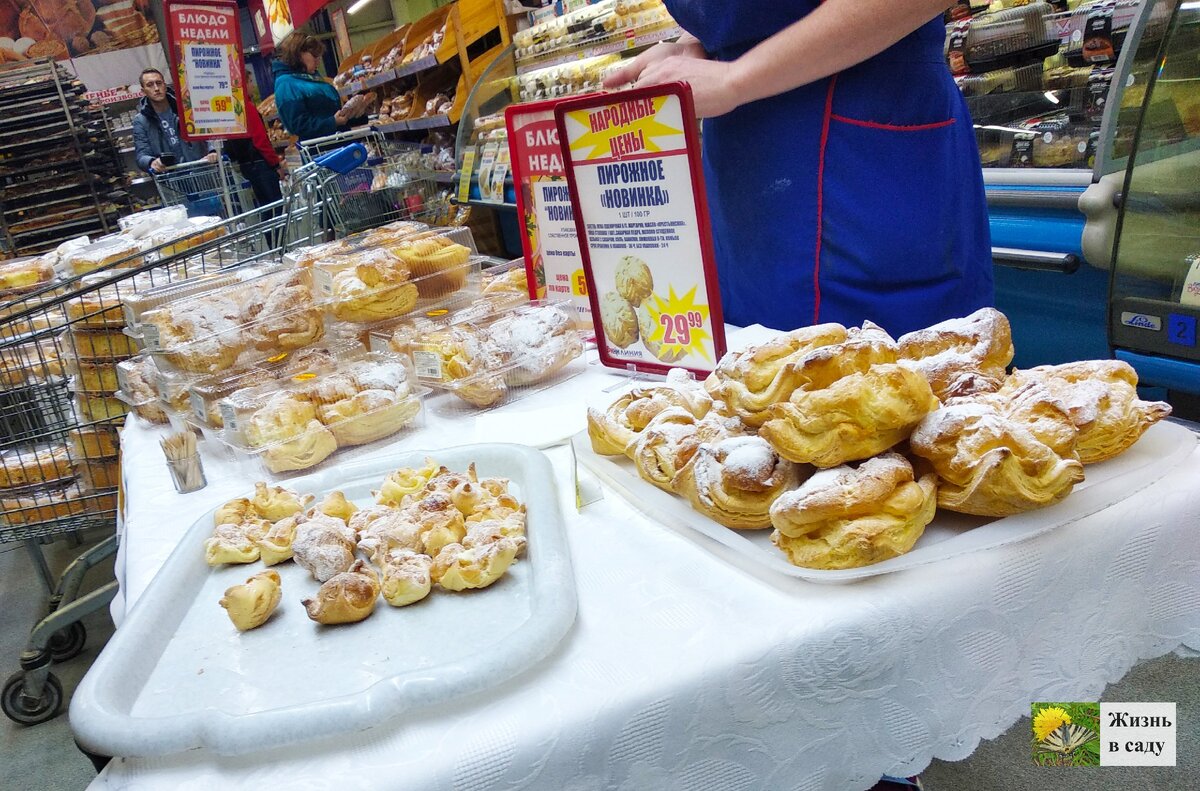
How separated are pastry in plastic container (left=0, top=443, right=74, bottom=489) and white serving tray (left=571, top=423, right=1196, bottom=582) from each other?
1.99 metres

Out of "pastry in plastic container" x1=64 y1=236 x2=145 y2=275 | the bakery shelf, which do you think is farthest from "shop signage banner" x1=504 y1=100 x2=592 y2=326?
the bakery shelf

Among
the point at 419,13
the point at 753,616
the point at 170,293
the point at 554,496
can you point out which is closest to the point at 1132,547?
the point at 753,616

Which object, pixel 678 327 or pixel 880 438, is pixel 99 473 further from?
pixel 880 438

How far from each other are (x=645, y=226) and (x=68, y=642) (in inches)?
111

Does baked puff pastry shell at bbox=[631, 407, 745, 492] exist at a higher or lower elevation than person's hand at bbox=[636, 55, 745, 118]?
lower

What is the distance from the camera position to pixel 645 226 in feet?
5.01

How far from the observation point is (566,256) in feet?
6.38

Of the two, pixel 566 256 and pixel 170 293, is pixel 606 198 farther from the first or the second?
pixel 170 293

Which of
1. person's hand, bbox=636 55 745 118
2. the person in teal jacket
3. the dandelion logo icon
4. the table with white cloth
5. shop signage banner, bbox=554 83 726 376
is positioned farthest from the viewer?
the person in teal jacket

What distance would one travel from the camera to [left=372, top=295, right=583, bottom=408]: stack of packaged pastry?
64.3 inches

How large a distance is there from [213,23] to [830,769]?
4698 mm

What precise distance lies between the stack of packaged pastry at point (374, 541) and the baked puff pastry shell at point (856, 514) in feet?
1.08

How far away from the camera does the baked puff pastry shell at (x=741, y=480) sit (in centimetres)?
88

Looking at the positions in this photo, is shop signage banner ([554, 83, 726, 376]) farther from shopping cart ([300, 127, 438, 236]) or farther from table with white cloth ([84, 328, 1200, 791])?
shopping cart ([300, 127, 438, 236])
